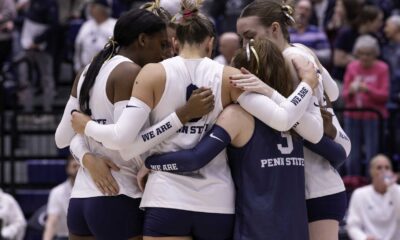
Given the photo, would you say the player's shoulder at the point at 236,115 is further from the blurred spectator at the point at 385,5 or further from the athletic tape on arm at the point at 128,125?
the blurred spectator at the point at 385,5

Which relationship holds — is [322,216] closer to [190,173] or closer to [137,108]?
[190,173]

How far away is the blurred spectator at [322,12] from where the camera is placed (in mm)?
11734

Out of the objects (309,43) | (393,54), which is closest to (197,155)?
(309,43)

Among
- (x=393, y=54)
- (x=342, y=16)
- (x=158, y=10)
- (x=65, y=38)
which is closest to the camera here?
(x=158, y=10)

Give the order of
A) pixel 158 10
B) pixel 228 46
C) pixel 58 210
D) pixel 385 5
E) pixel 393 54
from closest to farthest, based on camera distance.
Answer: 1. pixel 158 10
2. pixel 58 210
3. pixel 228 46
4. pixel 393 54
5. pixel 385 5

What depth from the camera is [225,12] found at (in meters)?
12.2

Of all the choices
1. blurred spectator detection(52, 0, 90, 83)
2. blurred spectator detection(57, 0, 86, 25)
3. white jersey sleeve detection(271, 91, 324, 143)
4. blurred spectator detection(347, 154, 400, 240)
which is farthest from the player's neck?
blurred spectator detection(57, 0, 86, 25)

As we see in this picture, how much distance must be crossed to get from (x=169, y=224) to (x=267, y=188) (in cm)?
49

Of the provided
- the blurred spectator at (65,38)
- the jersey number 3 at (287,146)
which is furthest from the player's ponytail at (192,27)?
the blurred spectator at (65,38)

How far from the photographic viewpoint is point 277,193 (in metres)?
4.72

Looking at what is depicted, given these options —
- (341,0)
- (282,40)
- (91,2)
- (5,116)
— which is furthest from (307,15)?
(282,40)

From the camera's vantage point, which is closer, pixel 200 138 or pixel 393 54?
pixel 200 138

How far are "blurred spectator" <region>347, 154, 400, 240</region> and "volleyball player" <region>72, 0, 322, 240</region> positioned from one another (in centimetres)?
452

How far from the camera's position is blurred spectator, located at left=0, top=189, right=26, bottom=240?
9477 mm
